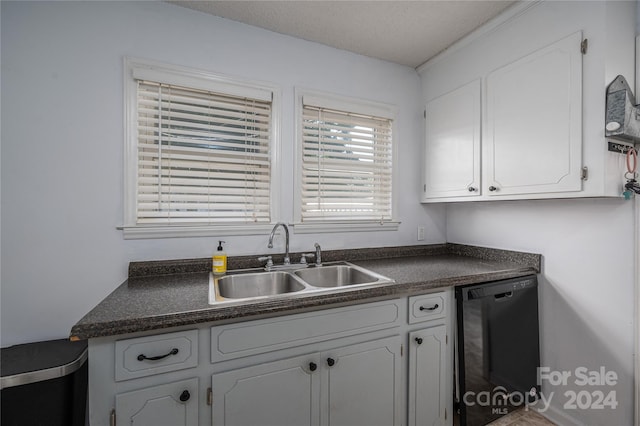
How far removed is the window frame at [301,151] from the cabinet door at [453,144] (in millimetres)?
283

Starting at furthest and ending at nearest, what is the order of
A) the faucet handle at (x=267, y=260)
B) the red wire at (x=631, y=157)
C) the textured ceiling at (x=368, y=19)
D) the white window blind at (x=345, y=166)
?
the white window blind at (x=345, y=166) → the faucet handle at (x=267, y=260) → the textured ceiling at (x=368, y=19) → the red wire at (x=631, y=157)

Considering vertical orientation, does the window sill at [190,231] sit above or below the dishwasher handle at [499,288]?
above

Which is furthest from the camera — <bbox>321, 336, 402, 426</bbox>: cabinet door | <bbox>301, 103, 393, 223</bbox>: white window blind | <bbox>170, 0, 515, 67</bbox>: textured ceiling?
<bbox>301, 103, 393, 223</bbox>: white window blind

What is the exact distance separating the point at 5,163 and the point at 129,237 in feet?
2.05

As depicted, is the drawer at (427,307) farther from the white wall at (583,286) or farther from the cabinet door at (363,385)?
the white wall at (583,286)

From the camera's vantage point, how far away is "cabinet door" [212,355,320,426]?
112cm

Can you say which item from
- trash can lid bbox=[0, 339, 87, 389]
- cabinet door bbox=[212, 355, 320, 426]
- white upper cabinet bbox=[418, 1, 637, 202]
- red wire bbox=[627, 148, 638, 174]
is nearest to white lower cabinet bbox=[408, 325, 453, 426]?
cabinet door bbox=[212, 355, 320, 426]

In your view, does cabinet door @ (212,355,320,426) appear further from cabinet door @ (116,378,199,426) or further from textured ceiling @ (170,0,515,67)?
textured ceiling @ (170,0,515,67)

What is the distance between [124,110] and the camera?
157 cm

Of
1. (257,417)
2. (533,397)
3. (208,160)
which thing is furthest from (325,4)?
(533,397)

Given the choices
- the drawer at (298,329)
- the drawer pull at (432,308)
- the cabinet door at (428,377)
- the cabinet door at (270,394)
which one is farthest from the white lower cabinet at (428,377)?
the cabinet door at (270,394)

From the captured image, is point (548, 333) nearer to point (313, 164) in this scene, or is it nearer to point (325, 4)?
point (313, 164)

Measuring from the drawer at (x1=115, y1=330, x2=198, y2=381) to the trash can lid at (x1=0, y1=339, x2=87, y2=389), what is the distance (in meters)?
0.43

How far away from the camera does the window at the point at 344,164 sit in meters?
2.03
